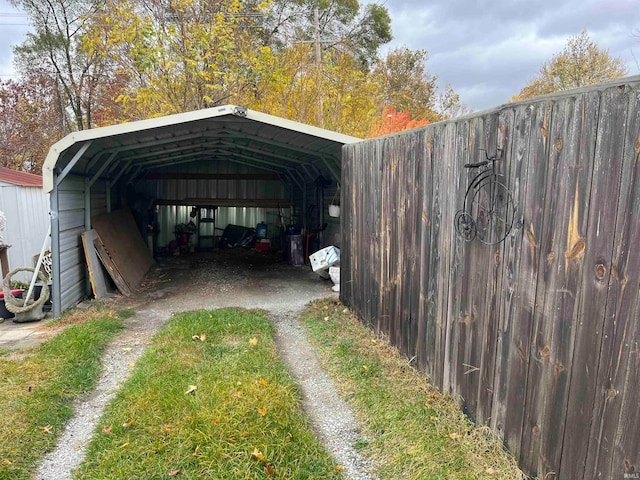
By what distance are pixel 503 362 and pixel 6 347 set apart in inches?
179

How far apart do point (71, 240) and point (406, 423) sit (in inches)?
198

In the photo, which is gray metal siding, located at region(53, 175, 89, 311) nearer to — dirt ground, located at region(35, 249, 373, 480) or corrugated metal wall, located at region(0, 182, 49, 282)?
dirt ground, located at region(35, 249, 373, 480)

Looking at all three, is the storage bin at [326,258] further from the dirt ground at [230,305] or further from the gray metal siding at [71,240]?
the gray metal siding at [71,240]

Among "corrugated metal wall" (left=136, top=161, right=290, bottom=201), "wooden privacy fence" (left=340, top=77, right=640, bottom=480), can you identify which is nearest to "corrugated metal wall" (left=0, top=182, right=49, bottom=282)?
"corrugated metal wall" (left=136, top=161, right=290, bottom=201)

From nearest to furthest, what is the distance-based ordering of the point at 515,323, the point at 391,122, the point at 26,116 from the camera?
the point at 515,323 < the point at 391,122 < the point at 26,116

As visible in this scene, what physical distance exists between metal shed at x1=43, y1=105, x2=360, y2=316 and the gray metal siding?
1cm

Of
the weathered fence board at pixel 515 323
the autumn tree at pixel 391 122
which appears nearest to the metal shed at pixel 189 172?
the weathered fence board at pixel 515 323

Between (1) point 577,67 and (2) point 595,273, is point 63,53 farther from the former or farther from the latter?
(1) point 577,67

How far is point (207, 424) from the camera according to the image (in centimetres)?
251

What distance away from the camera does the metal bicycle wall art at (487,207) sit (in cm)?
221

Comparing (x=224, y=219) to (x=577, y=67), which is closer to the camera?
(x=224, y=219)

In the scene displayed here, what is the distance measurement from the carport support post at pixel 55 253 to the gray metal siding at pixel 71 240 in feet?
0.25

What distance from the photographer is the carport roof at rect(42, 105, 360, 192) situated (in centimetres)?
497

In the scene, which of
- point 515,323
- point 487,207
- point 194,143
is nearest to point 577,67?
point 194,143
